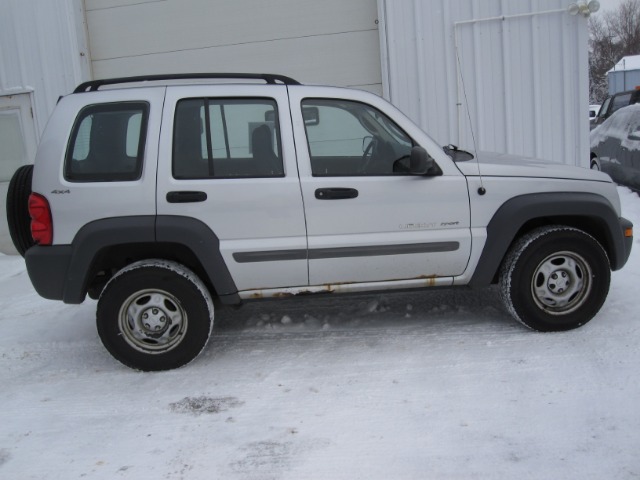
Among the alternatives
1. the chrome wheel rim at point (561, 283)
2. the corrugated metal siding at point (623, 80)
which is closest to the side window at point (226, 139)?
the chrome wheel rim at point (561, 283)

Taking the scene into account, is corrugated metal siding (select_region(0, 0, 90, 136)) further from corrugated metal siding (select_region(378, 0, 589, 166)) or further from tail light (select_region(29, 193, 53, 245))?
tail light (select_region(29, 193, 53, 245))

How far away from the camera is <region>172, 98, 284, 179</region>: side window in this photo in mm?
4348

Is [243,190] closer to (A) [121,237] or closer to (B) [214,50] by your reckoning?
(A) [121,237]

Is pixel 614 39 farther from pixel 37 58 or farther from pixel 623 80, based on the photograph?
pixel 37 58

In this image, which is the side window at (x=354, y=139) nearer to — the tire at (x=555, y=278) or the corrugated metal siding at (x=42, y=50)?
the tire at (x=555, y=278)

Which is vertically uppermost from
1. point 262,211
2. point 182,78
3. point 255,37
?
point 255,37

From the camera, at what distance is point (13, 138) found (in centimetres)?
871

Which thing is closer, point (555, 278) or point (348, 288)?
point (348, 288)

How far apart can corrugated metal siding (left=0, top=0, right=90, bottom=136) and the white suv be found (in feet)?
13.8

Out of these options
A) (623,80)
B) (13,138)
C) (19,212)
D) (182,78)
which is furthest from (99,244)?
(623,80)

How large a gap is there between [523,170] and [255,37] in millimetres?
4570

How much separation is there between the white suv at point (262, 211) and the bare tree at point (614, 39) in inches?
2056

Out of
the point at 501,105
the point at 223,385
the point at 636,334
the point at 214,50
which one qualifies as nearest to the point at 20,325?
the point at 223,385

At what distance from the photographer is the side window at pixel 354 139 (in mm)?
4457
